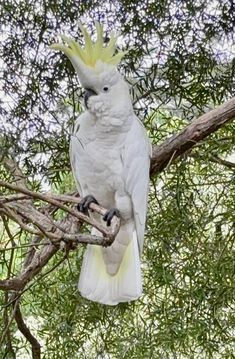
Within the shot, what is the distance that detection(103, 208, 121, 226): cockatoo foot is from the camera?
3.85 ft

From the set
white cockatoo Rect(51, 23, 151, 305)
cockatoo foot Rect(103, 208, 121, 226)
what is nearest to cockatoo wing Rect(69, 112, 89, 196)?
white cockatoo Rect(51, 23, 151, 305)

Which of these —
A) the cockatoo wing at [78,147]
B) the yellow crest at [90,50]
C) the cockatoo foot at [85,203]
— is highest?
the yellow crest at [90,50]

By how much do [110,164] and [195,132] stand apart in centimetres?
16

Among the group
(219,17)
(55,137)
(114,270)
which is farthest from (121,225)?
(219,17)

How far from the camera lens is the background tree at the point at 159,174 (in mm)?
1493

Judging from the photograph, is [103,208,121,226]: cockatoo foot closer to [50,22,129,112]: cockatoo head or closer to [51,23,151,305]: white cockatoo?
[51,23,151,305]: white cockatoo

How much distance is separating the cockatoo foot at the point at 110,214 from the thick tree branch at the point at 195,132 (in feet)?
0.48

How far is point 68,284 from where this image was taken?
1.58 metres

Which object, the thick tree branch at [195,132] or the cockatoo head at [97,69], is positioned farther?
the thick tree branch at [195,132]

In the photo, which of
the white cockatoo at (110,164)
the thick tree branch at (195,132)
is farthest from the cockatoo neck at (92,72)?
the thick tree branch at (195,132)

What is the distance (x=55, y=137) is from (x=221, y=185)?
401 millimetres

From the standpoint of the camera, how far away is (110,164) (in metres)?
1.24

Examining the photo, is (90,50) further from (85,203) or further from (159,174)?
(159,174)

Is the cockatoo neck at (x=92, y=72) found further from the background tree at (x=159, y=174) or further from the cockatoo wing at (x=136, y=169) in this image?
the background tree at (x=159, y=174)
